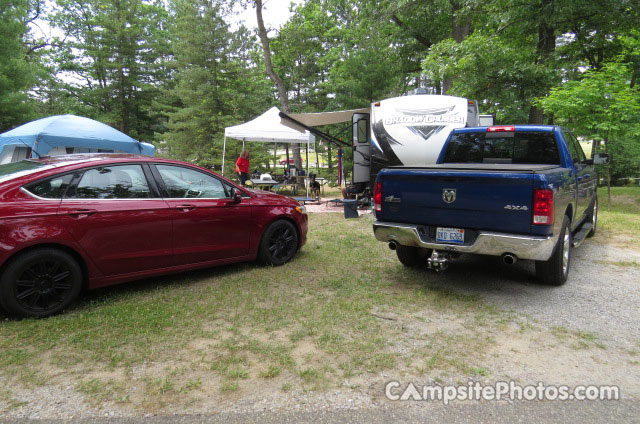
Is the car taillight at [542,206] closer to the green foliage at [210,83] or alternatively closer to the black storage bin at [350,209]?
the black storage bin at [350,209]

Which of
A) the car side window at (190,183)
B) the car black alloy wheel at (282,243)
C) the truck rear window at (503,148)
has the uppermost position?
the truck rear window at (503,148)

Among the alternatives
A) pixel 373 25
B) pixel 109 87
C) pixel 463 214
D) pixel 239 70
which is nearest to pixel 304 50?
pixel 239 70

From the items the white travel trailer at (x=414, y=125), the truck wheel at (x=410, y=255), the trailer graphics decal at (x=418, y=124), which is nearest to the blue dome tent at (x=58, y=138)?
the white travel trailer at (x=414, y=125)

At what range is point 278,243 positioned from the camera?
18.4 ft

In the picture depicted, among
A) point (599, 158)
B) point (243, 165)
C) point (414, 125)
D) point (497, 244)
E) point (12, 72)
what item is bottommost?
point (497, 244)

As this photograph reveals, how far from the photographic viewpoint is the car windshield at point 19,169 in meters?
3.72

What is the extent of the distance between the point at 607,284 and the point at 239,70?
2117 cm

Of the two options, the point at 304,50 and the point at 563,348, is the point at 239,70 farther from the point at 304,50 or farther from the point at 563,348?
the point at 563,348

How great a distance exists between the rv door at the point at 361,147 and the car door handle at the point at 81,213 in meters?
8.11

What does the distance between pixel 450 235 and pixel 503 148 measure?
81.1 inches

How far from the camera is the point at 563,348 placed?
3.24 meters

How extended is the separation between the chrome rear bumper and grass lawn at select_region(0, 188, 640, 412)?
59 cm

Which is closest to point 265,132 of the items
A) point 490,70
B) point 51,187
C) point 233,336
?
point 490,70

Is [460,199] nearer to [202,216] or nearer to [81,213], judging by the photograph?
[202,216]
